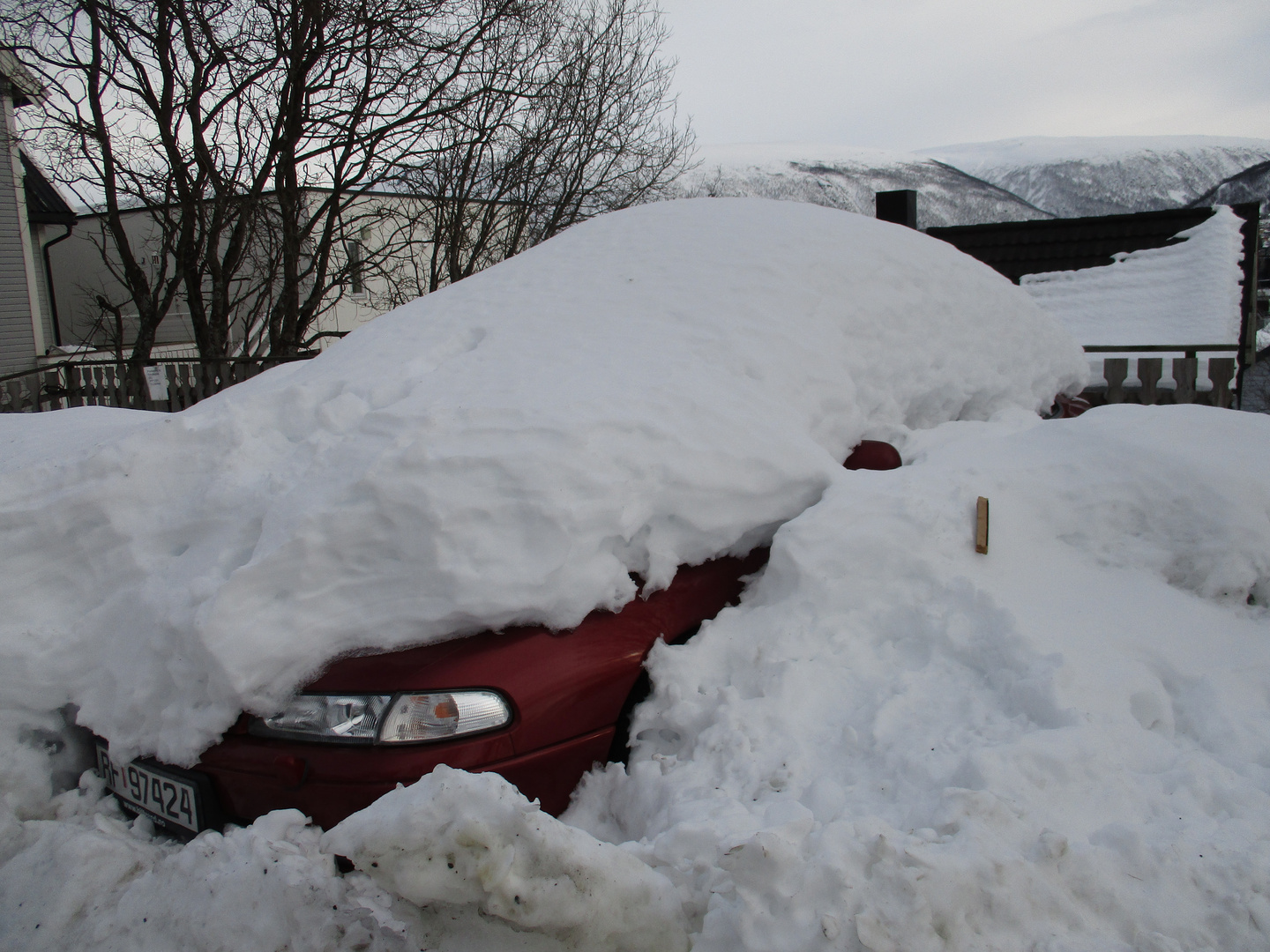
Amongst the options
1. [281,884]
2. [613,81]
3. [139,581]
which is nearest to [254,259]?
[613,81]

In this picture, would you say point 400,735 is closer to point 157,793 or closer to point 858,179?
point 157,793

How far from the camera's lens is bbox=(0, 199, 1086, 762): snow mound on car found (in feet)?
5.84

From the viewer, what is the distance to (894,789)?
5.35ft

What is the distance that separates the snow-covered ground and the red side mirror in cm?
7

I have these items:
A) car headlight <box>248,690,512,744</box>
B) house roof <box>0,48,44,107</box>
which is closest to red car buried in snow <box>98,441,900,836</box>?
car headlight <box>248,690,512,744</box>

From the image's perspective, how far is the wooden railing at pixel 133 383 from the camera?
366 inches

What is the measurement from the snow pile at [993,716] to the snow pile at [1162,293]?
296 inches

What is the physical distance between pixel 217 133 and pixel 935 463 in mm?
9563

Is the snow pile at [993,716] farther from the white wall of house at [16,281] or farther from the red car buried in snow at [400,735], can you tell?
the white wall of house at [16,281]

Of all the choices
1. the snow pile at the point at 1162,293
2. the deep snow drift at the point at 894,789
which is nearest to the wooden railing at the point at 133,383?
the deep snow drift at the point at 894,789

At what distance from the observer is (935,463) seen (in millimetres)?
2525

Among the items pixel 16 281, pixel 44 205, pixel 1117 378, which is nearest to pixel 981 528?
pixel 1117 378

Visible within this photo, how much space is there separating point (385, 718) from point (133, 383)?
10.1m

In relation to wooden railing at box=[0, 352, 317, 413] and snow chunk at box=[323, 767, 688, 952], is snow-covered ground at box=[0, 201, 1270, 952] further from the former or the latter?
wooden railing at box=[0, 352, 317, 413]
